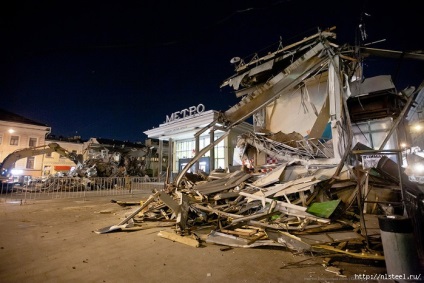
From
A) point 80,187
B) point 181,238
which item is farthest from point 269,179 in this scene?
point 80,187

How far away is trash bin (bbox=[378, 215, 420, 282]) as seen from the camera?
2807 millimetres

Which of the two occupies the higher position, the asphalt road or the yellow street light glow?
the yellow street light glow

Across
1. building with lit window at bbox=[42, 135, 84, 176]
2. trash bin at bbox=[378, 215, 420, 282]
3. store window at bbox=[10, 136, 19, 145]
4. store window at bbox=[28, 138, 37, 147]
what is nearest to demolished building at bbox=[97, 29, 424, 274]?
trash bin at bbox=[378, 215, 420, 282]

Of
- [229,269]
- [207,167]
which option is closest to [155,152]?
[207,167]

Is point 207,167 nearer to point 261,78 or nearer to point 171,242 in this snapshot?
point 261,78

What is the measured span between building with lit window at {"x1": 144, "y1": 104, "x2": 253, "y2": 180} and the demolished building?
20.6 feet

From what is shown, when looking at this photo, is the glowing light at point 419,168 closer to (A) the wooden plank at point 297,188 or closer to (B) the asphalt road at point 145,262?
(A) the wooden plank at point 297,188

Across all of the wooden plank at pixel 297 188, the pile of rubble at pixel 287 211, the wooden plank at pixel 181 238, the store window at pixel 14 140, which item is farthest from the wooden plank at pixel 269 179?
the store window at pixel 14 140

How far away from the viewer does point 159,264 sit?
3789 millimetres

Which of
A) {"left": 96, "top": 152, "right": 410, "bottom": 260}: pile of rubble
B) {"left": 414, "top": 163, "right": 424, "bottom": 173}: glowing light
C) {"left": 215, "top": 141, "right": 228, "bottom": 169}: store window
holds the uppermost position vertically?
{"left": 215, "top": 141, "right": 228, "bottom": 169}: store window

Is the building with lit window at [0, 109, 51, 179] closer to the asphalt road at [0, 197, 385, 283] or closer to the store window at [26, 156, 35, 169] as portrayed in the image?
the store window at [26, 156, 35, 169]

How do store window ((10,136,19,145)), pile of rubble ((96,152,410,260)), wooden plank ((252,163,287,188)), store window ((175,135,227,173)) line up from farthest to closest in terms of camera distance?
store window ((10,136,19,145)), store window ((175,135,227,173)), wooden plank ((252,163,287,188)), pile of rubble ((96,152,410,260))

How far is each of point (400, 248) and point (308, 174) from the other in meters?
4.52

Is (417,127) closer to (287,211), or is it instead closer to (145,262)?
(287,211)
